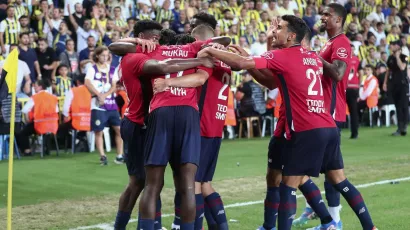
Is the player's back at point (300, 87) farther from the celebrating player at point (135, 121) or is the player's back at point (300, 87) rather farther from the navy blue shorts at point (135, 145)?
the navy blue shorts at point (135, 145)

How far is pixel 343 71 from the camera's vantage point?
9.41 metres

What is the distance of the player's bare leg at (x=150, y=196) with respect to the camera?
318 inches

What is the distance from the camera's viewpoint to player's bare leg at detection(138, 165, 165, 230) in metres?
8.09

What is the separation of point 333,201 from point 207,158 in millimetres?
1899

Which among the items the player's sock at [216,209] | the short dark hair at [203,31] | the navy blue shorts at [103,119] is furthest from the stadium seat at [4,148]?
the player's sock at [216,209]

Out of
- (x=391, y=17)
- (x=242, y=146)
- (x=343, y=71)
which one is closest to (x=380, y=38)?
(x=391, y=17)

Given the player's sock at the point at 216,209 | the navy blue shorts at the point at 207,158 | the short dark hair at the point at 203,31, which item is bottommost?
the player's sock at the point at 216,209

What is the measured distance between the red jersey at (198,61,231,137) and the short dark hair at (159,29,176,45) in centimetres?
65

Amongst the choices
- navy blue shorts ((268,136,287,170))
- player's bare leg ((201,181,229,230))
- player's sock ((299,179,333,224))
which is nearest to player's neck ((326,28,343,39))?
navy blue shorts ((268,136,287,170))

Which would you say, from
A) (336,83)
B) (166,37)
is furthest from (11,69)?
(336,83)

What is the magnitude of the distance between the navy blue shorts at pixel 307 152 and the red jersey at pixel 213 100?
0.82 m

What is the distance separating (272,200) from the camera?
9289 millimetres

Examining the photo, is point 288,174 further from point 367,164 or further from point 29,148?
point 29,148

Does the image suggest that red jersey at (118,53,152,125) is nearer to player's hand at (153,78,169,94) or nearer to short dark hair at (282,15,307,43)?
player's hand at (153,78,169,94)
